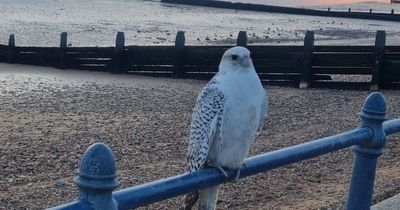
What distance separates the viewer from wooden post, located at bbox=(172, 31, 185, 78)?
817 inches

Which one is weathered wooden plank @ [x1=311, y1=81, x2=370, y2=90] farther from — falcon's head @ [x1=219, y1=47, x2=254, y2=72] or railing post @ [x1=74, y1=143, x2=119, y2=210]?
railing post @ [x1=74, y1=143, x2=119, y2=210]

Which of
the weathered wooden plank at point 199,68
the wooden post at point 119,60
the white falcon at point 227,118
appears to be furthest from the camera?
the wooden post at point 119,60

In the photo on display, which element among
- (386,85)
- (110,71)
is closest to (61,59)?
(110,71)

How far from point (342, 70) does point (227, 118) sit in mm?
16008

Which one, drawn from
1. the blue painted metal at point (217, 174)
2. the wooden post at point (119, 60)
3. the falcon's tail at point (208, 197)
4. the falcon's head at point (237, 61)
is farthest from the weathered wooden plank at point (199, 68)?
the falcon's tail at point (208, 197)

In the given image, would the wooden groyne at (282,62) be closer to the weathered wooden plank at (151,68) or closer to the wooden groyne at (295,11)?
the weathered wooden plank at (151,68)

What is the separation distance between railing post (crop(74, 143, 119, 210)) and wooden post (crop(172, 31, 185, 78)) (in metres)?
18.5

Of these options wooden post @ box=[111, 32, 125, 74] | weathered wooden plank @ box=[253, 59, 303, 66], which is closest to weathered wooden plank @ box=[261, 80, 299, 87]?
weathered wooden plank @ box=[253, 59, 303, 66]

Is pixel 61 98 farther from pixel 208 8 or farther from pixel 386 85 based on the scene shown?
pixel 208 8

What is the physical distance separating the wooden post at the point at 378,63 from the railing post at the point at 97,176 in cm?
1643

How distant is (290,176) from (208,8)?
9418cm

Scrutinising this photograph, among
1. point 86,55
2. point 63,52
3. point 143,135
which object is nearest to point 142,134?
point 143,135

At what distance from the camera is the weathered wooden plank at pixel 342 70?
18562mm

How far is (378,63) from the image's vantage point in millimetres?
18188
